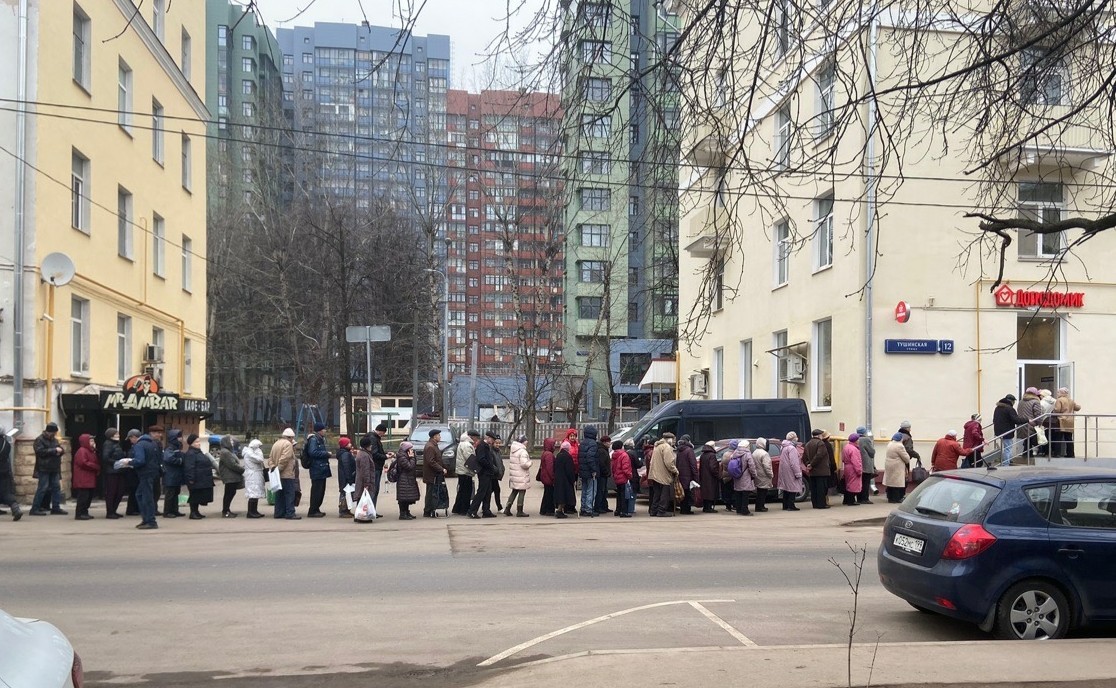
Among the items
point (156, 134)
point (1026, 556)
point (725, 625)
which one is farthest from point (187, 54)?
point (1026, 556)

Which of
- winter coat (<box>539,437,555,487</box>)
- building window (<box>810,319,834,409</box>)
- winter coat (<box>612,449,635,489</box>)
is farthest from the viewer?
building window (<box>810,319,834,409</box>)

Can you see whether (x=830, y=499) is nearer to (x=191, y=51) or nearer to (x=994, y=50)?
(x=994, y=50)

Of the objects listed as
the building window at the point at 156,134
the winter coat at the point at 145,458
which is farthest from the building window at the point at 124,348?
the winter coat at the point at 145,458

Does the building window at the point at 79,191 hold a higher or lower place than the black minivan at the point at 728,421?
higher

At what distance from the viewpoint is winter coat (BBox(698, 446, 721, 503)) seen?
66.4 ft

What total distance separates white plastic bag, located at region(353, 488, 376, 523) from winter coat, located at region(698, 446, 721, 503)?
6574 millimetres

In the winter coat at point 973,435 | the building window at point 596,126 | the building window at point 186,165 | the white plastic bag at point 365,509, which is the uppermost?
the building window at point 186,165

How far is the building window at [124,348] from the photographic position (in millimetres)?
23969

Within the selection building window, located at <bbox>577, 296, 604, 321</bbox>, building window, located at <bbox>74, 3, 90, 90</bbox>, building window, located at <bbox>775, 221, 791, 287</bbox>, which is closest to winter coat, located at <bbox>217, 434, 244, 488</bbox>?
building window, located at <bbox>74, 3, 90, 90</bbox>

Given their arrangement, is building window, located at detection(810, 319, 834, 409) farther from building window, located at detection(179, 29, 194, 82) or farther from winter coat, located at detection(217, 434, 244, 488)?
building window, located at detection(179, 29, 194, 82)

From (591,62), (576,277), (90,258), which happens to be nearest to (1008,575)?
(591,62)

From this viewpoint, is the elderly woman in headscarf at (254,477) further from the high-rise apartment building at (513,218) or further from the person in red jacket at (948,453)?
the person in red jacket at (948,453)

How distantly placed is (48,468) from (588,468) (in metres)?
9.82

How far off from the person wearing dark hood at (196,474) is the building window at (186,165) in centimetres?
1324
